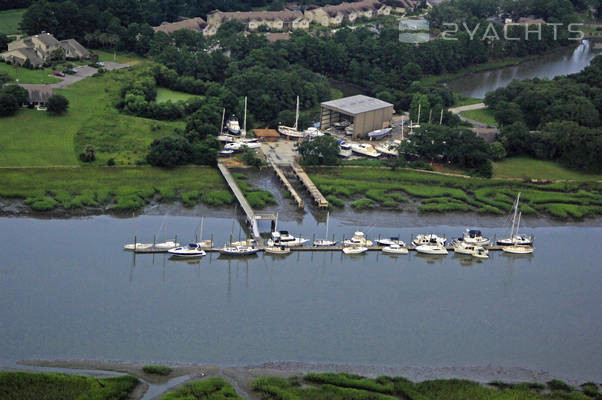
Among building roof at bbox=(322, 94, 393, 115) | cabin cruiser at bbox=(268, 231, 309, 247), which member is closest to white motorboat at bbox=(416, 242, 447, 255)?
cabin cruiser at bbox=(268, 231, 309, 247)

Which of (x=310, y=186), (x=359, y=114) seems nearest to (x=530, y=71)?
(x=359, y=114)

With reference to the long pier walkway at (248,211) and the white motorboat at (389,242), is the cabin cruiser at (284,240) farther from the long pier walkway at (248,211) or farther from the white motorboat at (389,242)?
the white motorboat at (389,242)

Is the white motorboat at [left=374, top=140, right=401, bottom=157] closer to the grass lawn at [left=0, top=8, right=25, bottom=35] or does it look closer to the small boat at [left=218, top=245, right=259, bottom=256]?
the small boat at [left=218, top=245, right=259, bottom=256]

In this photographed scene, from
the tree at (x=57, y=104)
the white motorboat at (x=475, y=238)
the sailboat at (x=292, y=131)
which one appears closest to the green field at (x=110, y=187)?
the tree at (x=57, y=104)

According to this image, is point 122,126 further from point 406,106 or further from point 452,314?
point 452,314

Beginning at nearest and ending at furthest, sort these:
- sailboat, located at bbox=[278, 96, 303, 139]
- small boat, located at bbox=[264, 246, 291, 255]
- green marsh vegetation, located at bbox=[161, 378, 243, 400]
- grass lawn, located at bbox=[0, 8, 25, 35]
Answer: green marsh vegetation, located at bbox=[161, 378, 243, 400] → small boat, located at bbox=[264, 246, 291, 255] → sailboat, located at bbox=[278, 96, 303, 139] → grass lawn, located at bbox=[0, 8, 25, 35]
